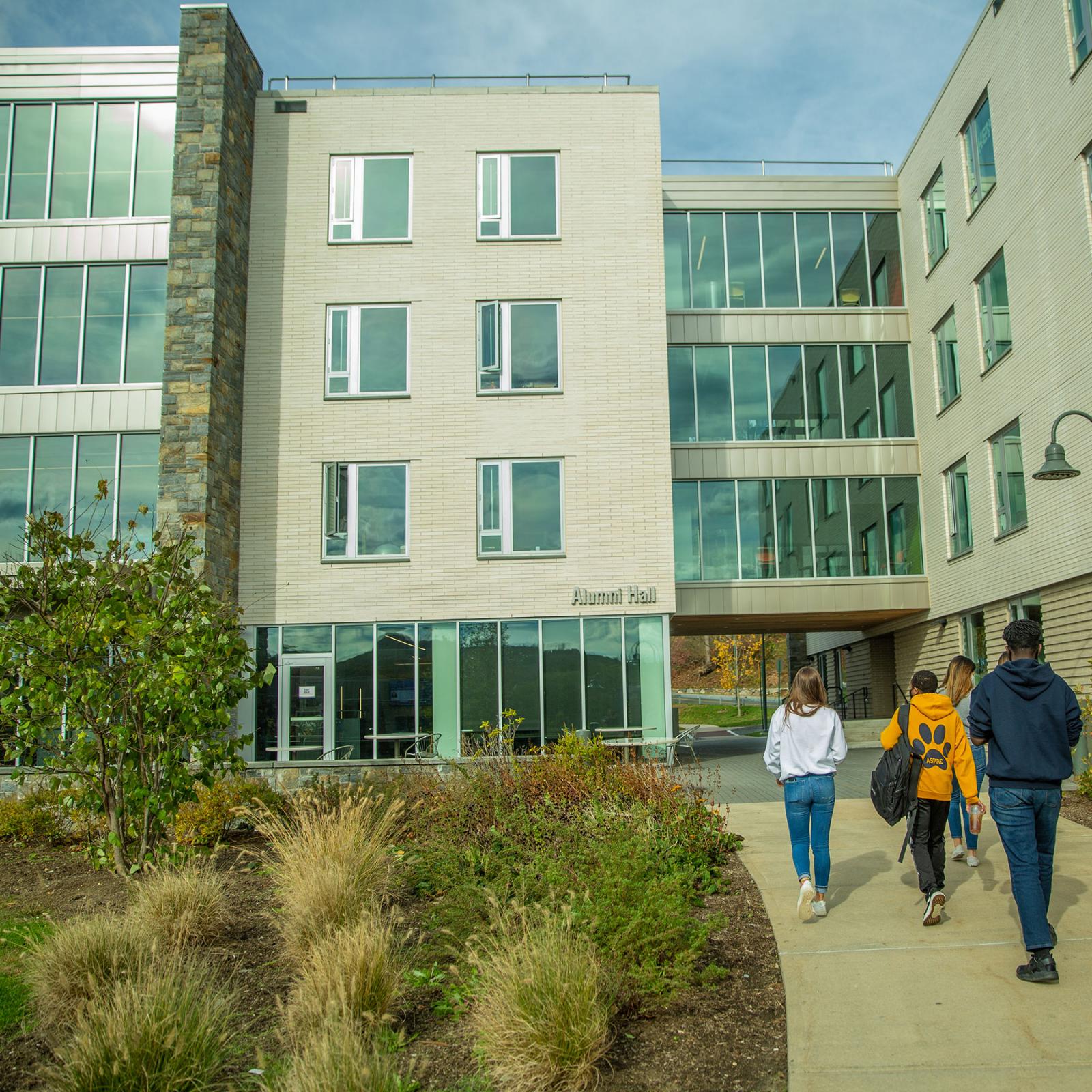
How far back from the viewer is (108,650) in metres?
9.90

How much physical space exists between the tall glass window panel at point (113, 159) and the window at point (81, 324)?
4.27 ft

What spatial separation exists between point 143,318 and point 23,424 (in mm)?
3042

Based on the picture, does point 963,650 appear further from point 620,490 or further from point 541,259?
point 541,259

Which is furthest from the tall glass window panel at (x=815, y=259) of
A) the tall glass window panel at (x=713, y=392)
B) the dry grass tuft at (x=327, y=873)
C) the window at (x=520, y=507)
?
the dry grass tuft at (x=327, y=873)

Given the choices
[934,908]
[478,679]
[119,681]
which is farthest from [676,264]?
[934,908]

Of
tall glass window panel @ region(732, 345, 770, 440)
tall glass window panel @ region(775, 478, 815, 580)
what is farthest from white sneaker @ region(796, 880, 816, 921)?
tall glass window panel @ region(732, 345, 770, 440)

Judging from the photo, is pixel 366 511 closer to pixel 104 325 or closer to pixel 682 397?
pixel 104 325

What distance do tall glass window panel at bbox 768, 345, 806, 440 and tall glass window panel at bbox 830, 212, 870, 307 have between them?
1902 millimetres

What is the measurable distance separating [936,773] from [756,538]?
18.6 m

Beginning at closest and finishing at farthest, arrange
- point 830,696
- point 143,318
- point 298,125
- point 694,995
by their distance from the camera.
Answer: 1. point 694,995
2. point 143,318
3. point 298,125
4. point 830,696

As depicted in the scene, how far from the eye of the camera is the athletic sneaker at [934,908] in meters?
7.12

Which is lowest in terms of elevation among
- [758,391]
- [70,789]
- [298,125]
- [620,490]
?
[70,789]

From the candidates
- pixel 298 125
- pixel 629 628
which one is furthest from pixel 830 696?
pixel 298 125

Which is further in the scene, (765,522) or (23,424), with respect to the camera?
(765,522)
